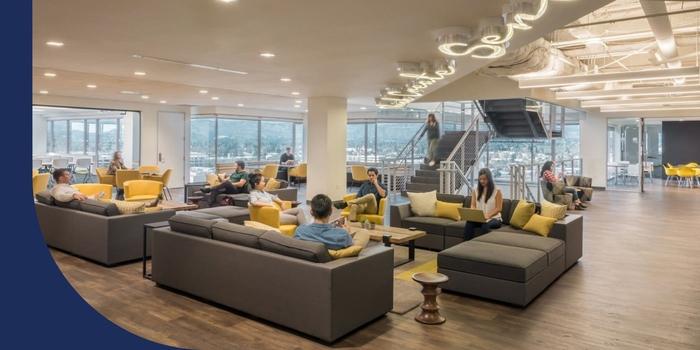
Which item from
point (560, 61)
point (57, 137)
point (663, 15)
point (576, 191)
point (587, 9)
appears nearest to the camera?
point (587, 9)

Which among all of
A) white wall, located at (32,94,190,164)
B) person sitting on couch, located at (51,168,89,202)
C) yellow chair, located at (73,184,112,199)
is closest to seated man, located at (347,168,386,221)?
person sitting on couch, located at (51,168,89,202)

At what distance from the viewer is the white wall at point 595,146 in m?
15.9

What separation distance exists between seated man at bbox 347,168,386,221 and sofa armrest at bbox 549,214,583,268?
8.16 feet

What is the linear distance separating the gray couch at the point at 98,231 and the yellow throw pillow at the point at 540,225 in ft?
15.5

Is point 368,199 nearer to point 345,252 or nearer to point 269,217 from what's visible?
point 269,217

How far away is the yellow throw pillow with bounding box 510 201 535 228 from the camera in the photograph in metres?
6.19

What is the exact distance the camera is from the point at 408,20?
453cm

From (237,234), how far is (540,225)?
12.0ft

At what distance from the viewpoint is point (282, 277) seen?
12.8ft

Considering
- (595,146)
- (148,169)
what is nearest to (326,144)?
(148,169)

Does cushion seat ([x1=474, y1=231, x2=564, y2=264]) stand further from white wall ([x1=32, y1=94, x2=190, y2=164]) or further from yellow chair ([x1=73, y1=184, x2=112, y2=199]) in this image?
white wall ([x1=32, y1=94, x2=190, y2=164])

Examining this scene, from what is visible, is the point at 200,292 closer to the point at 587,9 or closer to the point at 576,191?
the point at 587,9

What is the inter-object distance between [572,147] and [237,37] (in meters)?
15.6

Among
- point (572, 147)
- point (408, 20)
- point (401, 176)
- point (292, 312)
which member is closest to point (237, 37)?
point (408, 20)
